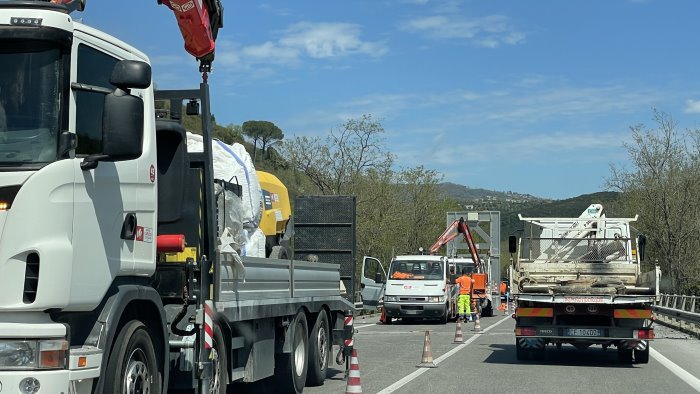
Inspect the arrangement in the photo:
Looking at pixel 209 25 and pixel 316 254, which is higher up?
pixel 209 25

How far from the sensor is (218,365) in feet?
27.4

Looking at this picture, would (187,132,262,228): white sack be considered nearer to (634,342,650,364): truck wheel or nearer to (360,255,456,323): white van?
(634,342,650,364): truck wheel

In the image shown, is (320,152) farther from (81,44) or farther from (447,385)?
(81,44)

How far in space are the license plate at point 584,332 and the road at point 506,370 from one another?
22.2 inches

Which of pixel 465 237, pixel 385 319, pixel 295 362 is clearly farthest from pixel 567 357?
pixel 465 237

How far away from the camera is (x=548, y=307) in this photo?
16438 millimetres

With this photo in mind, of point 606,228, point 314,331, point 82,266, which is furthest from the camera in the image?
point 606,228

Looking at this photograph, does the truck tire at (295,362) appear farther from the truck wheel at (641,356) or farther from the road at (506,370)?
the truck wheel at (641,356)

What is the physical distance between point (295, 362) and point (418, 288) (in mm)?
19931

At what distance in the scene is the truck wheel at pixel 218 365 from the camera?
8168 mm

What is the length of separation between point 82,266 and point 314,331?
659 cm

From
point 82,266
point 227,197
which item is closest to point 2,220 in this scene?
point 82,266

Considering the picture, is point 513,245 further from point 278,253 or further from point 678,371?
point 278,253

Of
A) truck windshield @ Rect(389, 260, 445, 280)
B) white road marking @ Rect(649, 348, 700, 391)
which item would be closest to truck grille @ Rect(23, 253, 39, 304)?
white road marking @ Rect(649, 348, 700, 391)
